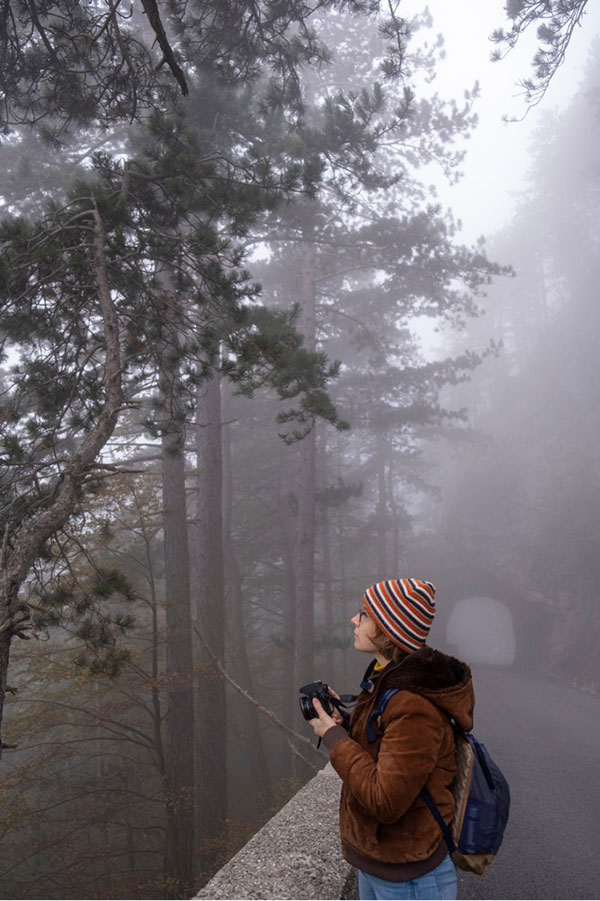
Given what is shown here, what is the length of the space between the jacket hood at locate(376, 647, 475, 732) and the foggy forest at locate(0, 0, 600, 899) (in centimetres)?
170

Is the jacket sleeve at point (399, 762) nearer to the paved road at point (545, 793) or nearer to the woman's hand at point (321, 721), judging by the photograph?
the woman's hand at point (321, 721)

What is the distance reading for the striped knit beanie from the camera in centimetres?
223

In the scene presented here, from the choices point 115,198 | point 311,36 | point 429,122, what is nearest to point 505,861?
point 115,198

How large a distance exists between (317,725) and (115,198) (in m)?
4.45

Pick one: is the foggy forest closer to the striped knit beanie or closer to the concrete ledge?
the concrete ledge

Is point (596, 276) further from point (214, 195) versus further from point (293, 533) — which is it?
point (214, 195)

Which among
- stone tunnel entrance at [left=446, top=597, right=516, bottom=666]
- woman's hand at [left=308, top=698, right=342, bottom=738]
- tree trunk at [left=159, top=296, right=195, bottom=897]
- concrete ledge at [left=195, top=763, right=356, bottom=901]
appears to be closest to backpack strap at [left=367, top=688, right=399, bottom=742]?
woman's hand at [left=308, top=698, right=342, bottom=738]

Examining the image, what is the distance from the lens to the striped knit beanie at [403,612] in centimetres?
223

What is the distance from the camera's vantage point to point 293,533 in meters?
18.3

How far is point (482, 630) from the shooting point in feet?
115

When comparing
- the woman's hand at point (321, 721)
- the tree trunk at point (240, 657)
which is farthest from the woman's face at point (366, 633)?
the tree trunk at point (240, 657)

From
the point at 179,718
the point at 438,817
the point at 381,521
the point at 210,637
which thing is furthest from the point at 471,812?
the point at 381,521

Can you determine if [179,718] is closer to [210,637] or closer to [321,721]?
[210,637]

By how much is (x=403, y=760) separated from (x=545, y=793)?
339 inches
